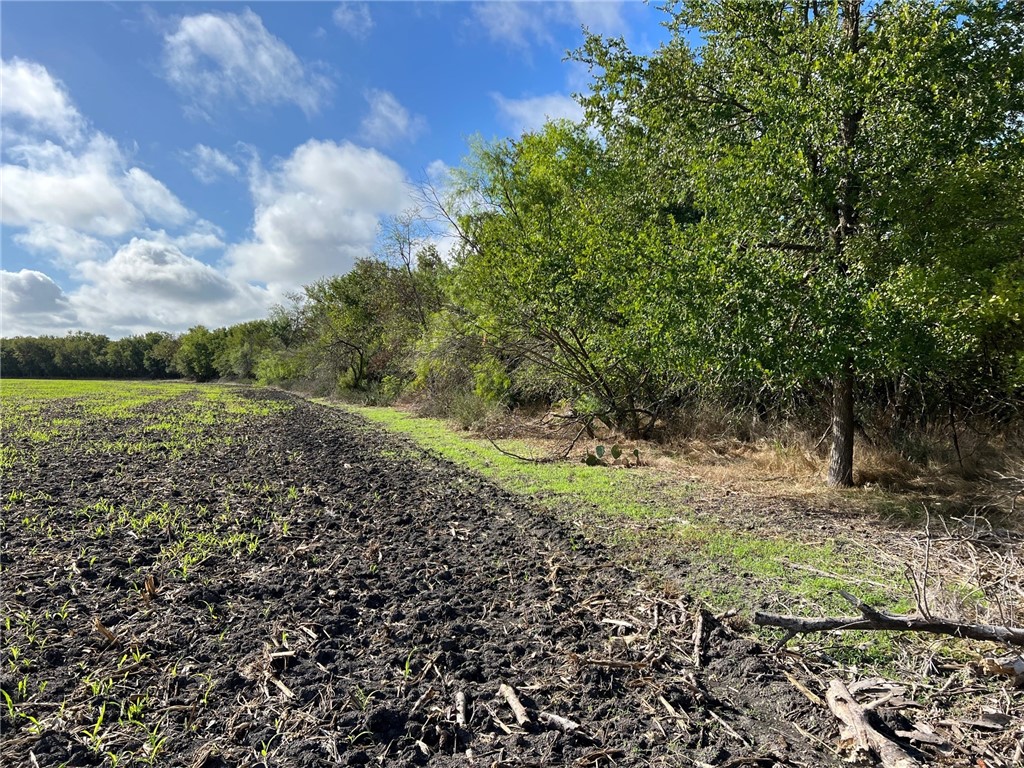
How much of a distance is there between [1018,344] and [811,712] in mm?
6700

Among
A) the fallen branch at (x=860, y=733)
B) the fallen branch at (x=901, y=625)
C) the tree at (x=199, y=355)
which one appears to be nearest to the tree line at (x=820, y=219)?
the fallen branch at (x=901, y=625)

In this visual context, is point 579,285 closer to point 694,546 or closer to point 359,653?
point 694,546

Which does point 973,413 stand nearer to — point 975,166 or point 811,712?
point 975,166

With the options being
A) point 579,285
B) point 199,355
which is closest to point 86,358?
point 199,355

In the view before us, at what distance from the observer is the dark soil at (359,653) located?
103 inches

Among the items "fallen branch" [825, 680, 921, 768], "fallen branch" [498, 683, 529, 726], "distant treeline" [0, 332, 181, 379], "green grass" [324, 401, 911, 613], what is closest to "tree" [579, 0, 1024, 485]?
"green grass" [324, 401, 911, 613]

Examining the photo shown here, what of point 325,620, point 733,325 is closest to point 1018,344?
point 733,325

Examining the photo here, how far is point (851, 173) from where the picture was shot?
645 centimetres

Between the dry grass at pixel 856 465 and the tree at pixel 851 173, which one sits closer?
the tree at pixel 851 173

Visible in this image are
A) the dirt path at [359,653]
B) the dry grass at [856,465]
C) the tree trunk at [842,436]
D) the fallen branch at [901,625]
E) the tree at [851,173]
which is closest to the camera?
the dirt path at [359,653]

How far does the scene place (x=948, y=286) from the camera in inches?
214

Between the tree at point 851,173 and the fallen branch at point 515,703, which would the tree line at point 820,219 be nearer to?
the tree at point 851,173

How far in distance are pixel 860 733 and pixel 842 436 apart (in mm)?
6322

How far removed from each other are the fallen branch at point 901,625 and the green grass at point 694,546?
89cm
